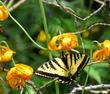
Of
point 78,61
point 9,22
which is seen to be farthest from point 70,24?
point 78,61

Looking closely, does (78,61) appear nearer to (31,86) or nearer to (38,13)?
(31,86)

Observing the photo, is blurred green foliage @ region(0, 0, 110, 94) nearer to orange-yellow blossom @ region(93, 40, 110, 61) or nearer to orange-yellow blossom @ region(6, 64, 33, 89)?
orange-yellow blossom @ region(93, 40, 110, 61)

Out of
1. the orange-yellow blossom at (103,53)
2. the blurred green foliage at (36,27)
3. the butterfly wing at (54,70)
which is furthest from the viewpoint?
the blurred green foliage at (36,27)

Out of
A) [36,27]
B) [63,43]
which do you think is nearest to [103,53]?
[63,43]

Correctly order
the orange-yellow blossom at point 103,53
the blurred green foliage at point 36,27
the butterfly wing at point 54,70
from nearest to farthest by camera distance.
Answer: the butterfly wing at point 54,70 < the orange-yellow blossom at point 103,53 < the blurred green foliage at point 36,27

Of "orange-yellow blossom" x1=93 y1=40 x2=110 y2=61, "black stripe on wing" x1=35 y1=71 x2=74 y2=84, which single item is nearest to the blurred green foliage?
"orange-yellow blossom" x1=93 y1=40 x2=110 y2=61

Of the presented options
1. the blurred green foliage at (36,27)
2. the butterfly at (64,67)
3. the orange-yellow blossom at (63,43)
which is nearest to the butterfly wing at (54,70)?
the butterfly at (64,67)

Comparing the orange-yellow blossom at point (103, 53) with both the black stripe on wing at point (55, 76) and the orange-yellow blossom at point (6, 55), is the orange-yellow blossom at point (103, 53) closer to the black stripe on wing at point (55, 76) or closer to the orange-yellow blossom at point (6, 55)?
the black stripe on wing at point (55, 76)
